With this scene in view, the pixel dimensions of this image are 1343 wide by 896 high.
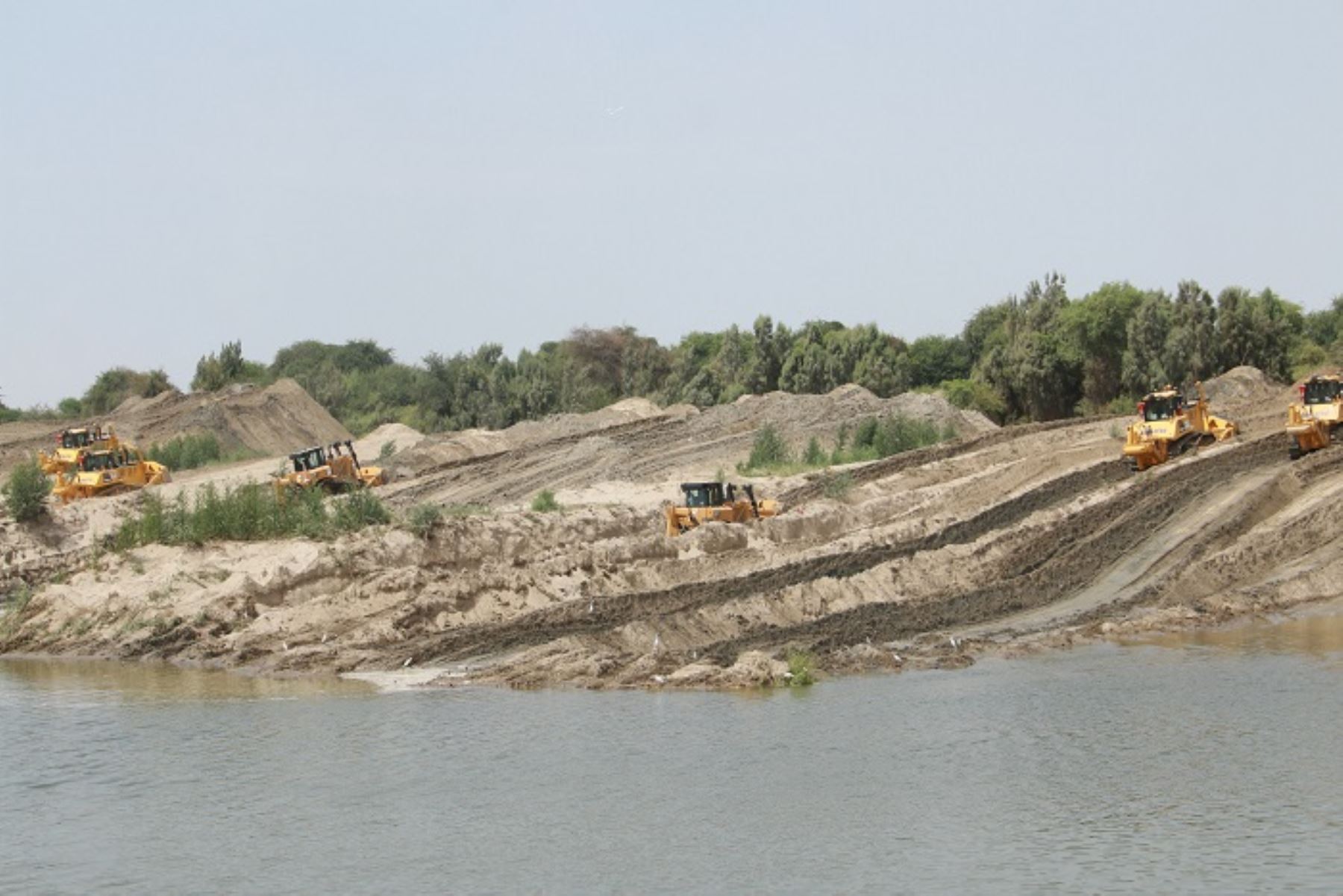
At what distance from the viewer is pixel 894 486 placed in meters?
40.8

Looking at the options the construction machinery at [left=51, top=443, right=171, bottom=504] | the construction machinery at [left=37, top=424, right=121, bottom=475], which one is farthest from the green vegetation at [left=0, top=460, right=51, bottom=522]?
the construction machinery at [left=37, top=424, right=121, bottom=475]

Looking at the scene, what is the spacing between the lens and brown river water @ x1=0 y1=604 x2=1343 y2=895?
16.9 metres

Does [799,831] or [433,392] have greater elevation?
[433,392]

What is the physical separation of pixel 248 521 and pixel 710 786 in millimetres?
16439

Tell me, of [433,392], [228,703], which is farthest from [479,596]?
[433,392]

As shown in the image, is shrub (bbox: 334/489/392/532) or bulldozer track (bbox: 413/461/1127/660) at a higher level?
shrub (bbox: 334/489/392/532)

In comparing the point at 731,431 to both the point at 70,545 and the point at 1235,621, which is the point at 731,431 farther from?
the point at 1235,621

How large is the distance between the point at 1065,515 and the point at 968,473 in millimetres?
7228

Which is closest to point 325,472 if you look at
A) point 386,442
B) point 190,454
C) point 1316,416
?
point 190,454

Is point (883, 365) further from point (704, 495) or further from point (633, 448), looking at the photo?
point (704, 495)

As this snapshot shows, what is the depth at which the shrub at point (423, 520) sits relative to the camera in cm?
3291

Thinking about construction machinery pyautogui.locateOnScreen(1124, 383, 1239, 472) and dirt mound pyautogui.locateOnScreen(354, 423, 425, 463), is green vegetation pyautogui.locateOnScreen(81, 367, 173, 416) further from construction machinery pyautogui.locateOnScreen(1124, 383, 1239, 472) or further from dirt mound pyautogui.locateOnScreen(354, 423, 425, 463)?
construction machinery pyautogui.locateOnScreen(1124, 383, 1239, 472)

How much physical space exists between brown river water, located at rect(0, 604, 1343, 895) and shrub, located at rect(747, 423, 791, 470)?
65.7ft

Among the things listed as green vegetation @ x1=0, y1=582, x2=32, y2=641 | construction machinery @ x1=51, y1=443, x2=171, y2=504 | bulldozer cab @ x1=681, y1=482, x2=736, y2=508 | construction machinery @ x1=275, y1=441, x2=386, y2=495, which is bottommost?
green vegetation @ x1=0, y1=582, x2=32, y2=641
